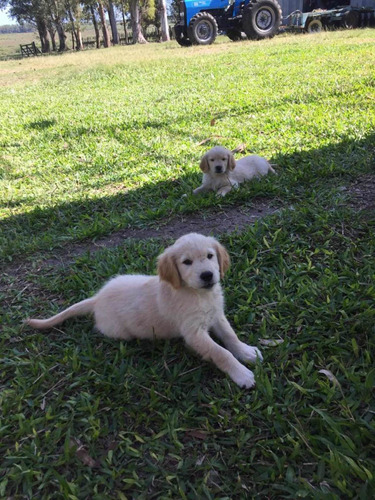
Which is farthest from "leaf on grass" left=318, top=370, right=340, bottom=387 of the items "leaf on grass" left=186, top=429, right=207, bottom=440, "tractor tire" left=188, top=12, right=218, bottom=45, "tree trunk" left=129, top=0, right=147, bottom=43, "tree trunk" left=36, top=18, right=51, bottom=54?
"tree trunk" left=36, top=18, right=51, bottom=54

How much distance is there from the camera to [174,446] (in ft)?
6.76

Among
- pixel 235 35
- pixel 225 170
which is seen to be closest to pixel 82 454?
pixel 225 170

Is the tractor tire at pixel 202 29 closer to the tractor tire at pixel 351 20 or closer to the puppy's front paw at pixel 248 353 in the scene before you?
the tractor tire at pixel 351 20

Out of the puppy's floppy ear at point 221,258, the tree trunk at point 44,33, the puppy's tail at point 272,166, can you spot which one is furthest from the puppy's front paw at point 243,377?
the tree trunk at point 44,33

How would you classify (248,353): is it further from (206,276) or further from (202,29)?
(202,29)

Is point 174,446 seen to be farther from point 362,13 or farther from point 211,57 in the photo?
point 362,13

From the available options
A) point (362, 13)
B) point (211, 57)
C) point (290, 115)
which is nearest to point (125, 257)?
point (290, 115)

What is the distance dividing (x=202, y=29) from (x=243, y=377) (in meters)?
21.6

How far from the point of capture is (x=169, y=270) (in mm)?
2494

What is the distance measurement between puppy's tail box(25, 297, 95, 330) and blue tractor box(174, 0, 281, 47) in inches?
762

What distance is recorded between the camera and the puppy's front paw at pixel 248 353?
2.50m

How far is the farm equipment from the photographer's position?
70.6ft

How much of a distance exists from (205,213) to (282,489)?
9.66 ft

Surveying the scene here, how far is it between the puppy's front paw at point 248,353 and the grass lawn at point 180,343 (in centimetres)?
8
